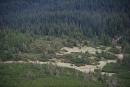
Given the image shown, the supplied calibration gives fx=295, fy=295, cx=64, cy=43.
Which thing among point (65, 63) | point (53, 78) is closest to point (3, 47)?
point (65, 63)

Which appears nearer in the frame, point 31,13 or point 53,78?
point 53,78

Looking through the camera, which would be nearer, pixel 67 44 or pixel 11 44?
pixel 11 44

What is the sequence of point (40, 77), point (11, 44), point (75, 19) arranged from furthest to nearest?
point (75, 19) → point (11, 44) → point (40, 77)

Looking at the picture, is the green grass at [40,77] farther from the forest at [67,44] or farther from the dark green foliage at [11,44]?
the dark green foliage at [11,44]

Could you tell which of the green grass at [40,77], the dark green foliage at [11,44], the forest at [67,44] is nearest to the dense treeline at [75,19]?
the forest at [67,44]

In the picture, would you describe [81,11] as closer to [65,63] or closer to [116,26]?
[116,26]

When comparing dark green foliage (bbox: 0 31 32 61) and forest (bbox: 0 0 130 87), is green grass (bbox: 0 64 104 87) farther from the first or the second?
dark green foliage (bbox: 0 31 32 61)

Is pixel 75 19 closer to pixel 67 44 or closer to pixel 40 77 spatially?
pixel 67 44

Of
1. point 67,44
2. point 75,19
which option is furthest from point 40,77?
point 75,19
